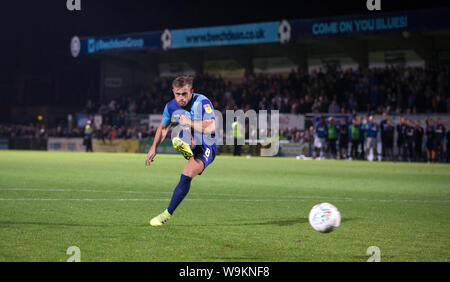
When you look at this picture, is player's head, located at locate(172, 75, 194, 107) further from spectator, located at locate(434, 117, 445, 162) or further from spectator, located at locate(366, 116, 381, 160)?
spectator, located at locate(434, 117, 445, 162)

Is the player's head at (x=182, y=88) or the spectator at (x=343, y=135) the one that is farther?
the spectator at (x=343, y=135)

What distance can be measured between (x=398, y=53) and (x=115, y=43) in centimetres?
1960

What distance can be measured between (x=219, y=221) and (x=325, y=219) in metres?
1.83

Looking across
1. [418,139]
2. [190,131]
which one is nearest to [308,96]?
[418,139]

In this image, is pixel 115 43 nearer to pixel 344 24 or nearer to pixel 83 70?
pixel 83 70

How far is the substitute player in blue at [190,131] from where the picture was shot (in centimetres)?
770

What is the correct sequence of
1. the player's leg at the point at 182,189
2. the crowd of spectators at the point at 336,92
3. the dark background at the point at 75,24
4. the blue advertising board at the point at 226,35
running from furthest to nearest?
the dark background at the point at 75,24, the blue advertising board at the point at 226,35, the crowd of spectators at the point at 336,92, the player's leg at the point at 182,189

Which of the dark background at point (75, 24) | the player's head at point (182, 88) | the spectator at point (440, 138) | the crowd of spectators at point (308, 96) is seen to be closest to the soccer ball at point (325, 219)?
the player's head at point (182, 88)

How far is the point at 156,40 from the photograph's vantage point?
40406 millimetres

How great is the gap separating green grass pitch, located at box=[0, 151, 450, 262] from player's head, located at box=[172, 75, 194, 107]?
66.2 inches

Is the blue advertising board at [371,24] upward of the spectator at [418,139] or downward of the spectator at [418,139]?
upward

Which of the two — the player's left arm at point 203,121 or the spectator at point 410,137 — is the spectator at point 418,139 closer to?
the spectator at point 410,137

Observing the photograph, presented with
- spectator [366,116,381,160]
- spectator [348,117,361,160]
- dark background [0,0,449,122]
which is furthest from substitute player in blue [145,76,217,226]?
dark background [0,0,449,122]

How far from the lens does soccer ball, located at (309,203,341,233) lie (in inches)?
270
